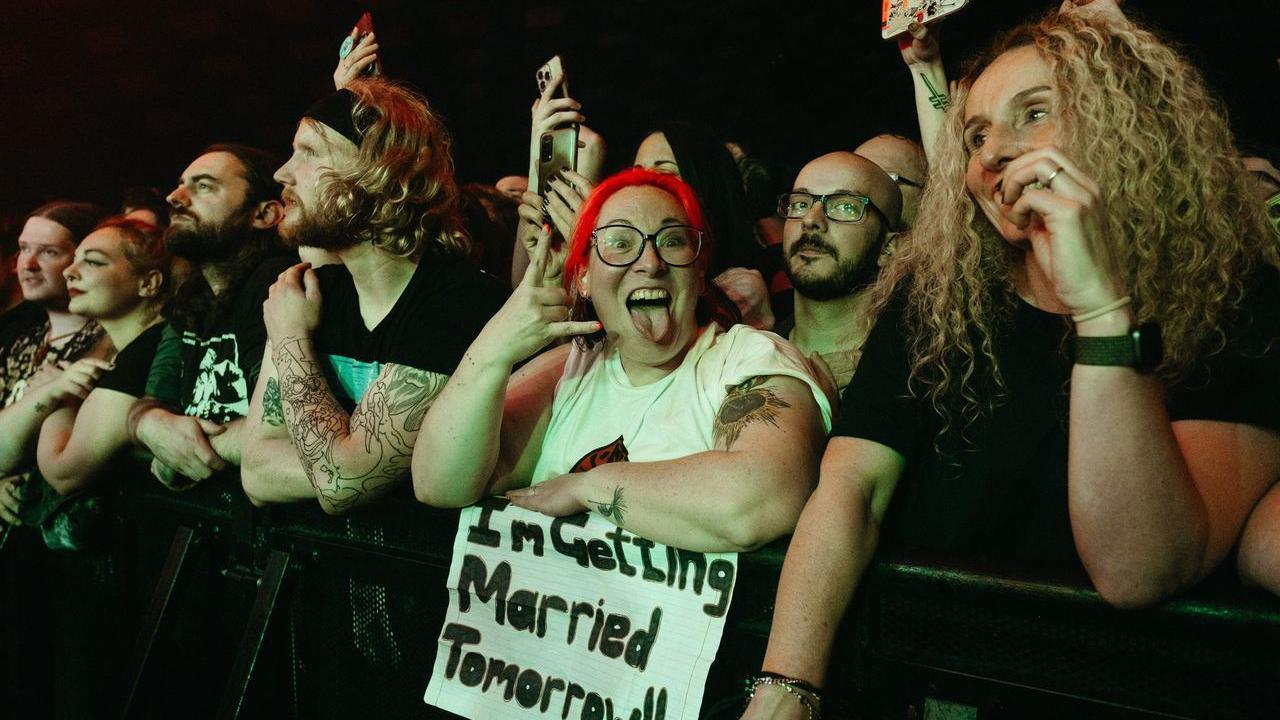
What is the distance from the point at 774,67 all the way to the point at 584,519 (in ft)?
10.2

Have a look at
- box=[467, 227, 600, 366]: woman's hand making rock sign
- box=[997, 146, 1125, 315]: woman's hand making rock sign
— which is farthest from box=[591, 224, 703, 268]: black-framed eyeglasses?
box=[997, 146, 1125, 315]: woman's hand making rock sign

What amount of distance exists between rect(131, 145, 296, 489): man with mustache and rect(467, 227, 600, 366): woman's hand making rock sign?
120 centimetres

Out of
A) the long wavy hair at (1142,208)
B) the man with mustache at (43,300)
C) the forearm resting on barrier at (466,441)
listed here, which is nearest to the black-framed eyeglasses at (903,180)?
the long wavy hair at (1142,208)

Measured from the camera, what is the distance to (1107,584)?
1.36m

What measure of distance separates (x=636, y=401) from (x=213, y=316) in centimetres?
190

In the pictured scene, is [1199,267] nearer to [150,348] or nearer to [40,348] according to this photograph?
[150,348]

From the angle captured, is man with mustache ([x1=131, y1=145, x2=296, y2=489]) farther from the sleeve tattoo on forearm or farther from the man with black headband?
the sleeve tattoo on forearm

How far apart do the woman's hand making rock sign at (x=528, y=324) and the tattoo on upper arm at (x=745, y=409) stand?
0.37 m

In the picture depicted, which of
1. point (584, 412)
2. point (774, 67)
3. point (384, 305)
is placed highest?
point (774, 67)

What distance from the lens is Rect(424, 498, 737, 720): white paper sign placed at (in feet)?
5.70

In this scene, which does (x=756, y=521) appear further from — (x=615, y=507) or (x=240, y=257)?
(x=240, y=257)

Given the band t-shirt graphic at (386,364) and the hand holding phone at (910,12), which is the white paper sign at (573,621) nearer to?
the band t-shirt graphic at (386,364)

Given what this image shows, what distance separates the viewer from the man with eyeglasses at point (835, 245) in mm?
2701

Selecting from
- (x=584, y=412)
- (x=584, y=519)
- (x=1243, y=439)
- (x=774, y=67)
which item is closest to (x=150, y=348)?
(x=584, y=412)
